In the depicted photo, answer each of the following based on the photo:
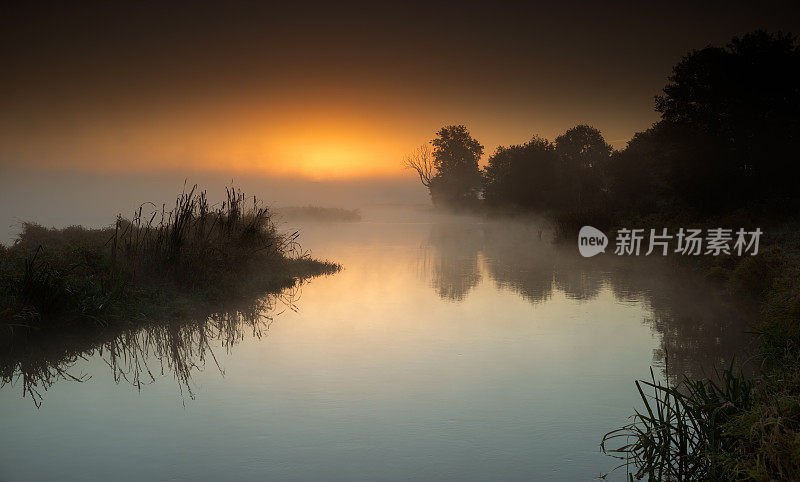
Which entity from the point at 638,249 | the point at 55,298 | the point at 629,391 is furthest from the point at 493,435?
the point at 638,249

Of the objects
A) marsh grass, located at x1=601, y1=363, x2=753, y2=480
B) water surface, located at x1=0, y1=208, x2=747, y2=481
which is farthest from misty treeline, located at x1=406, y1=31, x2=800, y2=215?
marsh grass, located at x1=601, y1=363, x2=753, y2=480

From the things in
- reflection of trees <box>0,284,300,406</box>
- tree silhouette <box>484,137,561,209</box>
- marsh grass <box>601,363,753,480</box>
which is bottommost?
reflection of trees <box>0,284,300,406</box>

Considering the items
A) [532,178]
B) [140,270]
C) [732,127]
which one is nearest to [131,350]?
[140,270]

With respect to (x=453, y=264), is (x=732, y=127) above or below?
above

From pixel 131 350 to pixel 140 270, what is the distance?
3.76 meters

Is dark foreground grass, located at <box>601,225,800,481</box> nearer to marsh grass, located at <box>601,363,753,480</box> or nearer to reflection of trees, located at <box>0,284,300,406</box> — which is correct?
marsh grass, located at <box>601,363,753,480</box>

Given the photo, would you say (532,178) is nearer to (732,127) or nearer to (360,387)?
(732,127)

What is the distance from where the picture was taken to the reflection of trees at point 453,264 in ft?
51.9

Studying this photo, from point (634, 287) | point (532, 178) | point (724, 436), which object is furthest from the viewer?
point (532, 178)

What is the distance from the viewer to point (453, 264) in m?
21.3

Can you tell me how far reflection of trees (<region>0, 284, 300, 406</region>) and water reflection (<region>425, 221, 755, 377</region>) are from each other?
5589 millimetres

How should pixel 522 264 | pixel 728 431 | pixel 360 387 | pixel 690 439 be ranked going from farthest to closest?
pixel 522 264
pixel 360 387
pixel 690 439
pixel 728 431

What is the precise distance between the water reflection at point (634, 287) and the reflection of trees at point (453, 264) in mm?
25

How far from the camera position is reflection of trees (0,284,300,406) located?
7660mm
